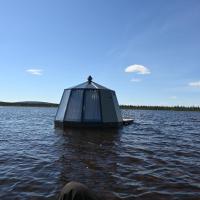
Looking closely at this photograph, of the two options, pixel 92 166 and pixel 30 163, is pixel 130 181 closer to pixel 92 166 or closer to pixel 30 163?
pixel 92 166

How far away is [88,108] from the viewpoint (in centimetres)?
2641

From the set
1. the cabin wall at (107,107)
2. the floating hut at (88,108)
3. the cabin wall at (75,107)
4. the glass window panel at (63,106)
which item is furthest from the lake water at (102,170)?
the glass window panel at (63,106)

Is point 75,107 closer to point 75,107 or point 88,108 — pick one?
point 75,107

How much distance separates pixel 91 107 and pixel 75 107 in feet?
4.32

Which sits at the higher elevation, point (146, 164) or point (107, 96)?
point (107, 96)

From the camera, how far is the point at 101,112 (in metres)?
26.5

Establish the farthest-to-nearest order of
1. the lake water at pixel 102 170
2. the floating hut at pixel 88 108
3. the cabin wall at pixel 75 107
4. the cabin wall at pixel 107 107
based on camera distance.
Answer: the cabin wall at pixel 107 107, the cabin wall at pixel 75 107, the floating hut at pixel 88 108, the lake water at pixel 102 170

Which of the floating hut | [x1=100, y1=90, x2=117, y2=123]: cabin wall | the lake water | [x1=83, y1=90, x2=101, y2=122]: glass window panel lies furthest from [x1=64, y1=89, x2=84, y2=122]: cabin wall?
the lake water

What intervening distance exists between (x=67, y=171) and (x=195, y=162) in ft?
18.1

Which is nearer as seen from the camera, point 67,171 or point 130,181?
point 130,181

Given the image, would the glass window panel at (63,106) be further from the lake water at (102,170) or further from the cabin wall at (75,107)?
the lake water at (102,170)

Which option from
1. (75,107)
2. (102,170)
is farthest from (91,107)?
(102,170)

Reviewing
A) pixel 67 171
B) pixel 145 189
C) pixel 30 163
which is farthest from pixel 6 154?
pixel 145 189

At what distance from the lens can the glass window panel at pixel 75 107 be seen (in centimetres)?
2639
